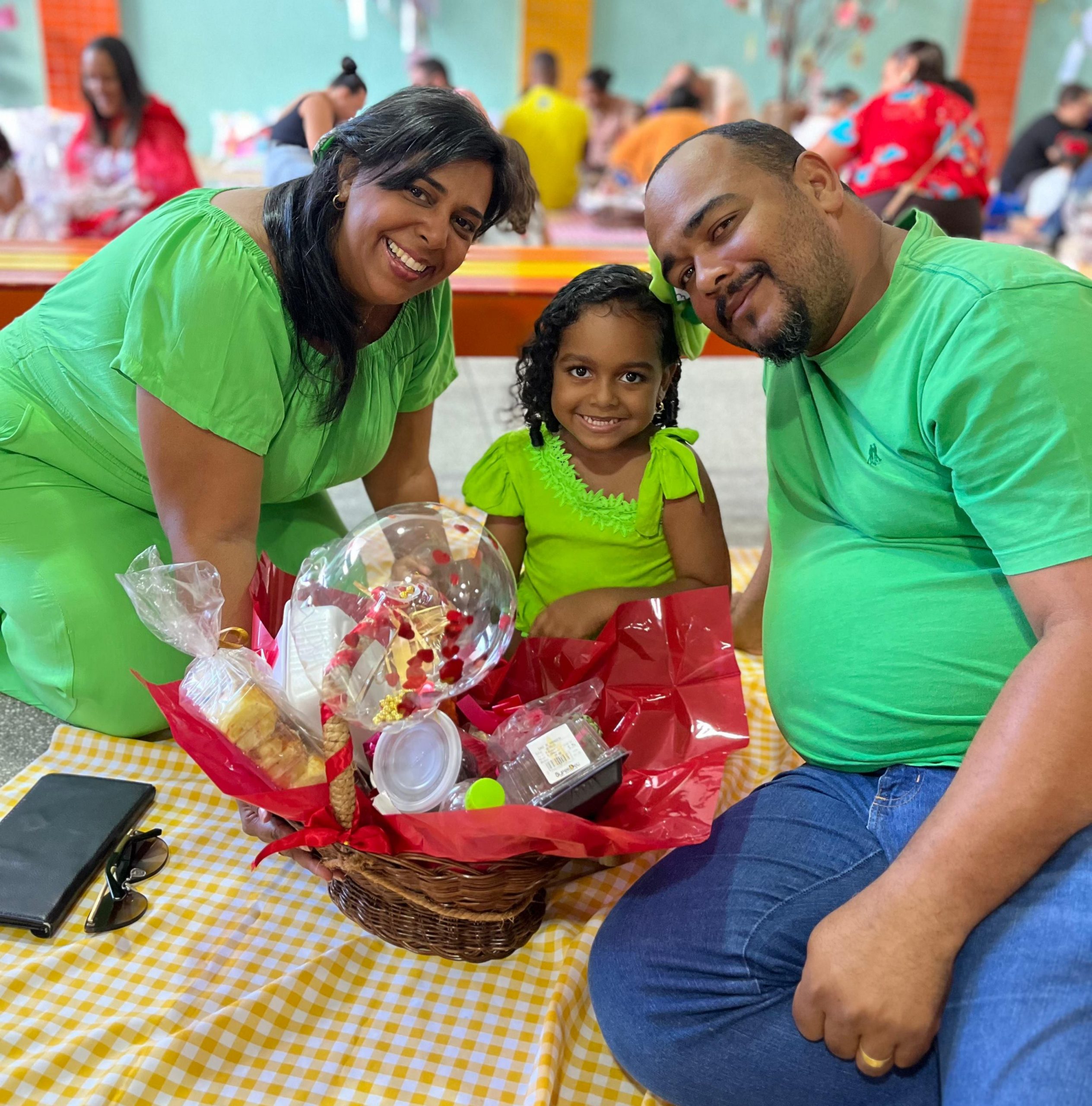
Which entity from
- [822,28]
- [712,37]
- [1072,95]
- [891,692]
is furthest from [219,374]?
[712,37]

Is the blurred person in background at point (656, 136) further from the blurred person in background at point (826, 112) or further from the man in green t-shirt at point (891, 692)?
the man in green t-shirt at point (891, 692)

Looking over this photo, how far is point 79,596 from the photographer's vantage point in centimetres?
184

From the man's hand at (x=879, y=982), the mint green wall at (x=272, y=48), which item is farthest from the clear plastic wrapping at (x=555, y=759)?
the mint green wall at (x=272, y=48)

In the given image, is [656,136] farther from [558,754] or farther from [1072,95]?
[558,754]

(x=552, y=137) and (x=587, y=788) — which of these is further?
(x=552, y=137)

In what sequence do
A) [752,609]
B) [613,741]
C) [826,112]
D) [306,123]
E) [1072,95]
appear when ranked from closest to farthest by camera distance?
[613,741]
[752,609]
[306,123]
[1072,95]
[826,112]

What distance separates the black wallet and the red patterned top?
344 centimetres

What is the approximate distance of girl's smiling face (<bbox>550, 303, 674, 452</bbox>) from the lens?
5.45 ft

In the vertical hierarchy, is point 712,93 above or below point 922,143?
below

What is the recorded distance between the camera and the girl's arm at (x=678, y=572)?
1.78m

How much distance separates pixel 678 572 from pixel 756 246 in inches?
28.2

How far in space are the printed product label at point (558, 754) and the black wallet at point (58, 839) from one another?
30.4 inches

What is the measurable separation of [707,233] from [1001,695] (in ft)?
2.21

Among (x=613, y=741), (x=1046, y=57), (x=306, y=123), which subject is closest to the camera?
(x=613, y=741)
